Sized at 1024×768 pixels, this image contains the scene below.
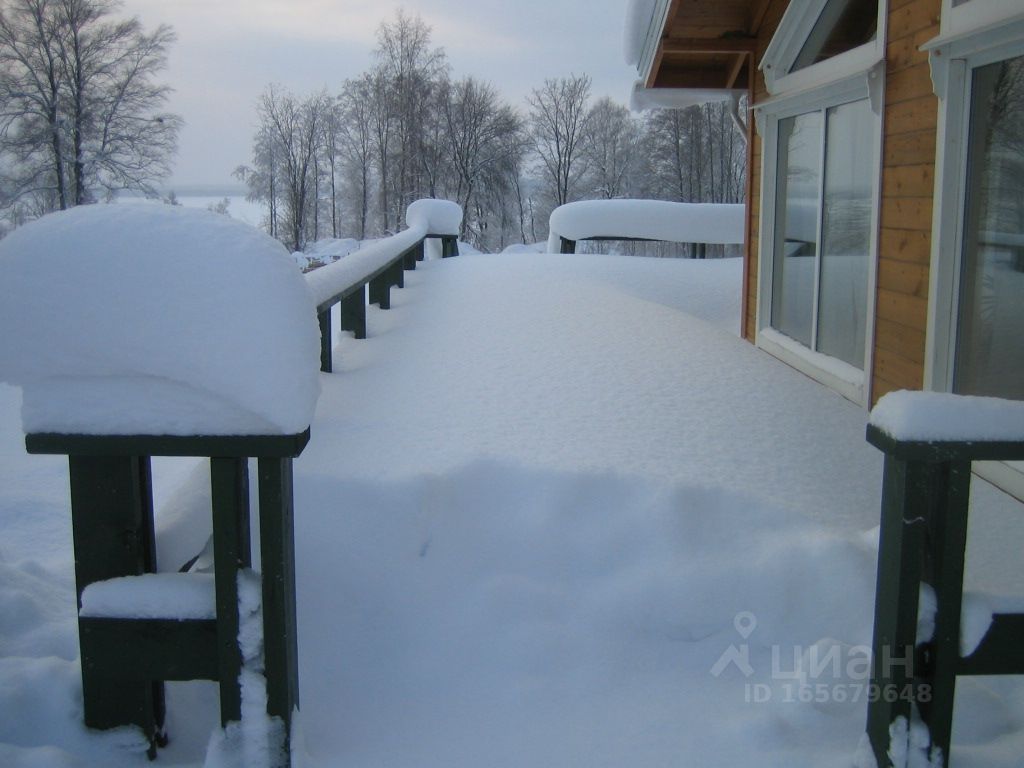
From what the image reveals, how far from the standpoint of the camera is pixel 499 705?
271cm

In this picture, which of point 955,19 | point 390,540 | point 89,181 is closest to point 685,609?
point 390,540

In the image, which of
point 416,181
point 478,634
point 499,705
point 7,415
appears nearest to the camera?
point 499,705

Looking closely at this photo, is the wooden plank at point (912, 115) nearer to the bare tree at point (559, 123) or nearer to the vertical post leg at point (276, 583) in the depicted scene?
the vertical post leg at point (276, 583)

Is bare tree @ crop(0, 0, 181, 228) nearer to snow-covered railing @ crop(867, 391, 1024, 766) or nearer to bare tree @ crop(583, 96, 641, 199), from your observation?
snow-covered railing @ crop(867, 391, 1024, 766)

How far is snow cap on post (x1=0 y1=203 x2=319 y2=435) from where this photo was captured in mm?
2086

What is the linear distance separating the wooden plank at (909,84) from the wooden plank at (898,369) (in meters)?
1.33

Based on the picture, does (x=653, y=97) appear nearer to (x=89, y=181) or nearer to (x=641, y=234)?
(x=641, y=234)

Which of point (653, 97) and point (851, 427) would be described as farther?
point (653, 97)

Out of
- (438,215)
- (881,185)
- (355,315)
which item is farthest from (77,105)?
(881,185)

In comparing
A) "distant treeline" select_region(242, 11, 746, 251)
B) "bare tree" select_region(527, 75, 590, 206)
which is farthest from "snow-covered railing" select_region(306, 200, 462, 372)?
"bare tree" select_region(527, 75, 590, 206)

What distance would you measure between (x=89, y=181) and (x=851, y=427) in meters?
19.6

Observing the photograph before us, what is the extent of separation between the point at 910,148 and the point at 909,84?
1.09 feet

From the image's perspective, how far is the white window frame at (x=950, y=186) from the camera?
417 cm

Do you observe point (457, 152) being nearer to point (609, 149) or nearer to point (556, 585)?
point (609, 149)
